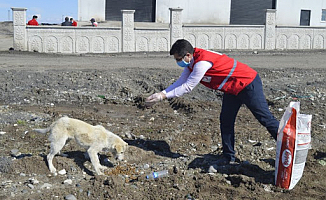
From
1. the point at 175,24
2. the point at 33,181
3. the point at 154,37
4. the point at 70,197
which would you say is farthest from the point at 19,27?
the point at 70,197

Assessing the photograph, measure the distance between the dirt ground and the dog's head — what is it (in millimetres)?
156

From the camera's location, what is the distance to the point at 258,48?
25.1 m

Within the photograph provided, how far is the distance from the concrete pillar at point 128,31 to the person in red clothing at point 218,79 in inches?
664

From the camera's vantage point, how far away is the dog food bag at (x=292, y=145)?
4973mm

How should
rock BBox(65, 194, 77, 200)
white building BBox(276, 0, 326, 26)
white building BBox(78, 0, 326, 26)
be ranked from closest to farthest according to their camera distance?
rock BBox(65, 194, 77, 200) < white building BBox(78, 0, 326, 26) < white building BBox(276, 0, 326, 26)

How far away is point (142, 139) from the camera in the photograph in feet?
23.5

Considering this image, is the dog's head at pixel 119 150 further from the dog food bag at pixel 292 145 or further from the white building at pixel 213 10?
the white building at pixel 213 10

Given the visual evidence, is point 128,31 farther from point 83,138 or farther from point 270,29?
point 83,138

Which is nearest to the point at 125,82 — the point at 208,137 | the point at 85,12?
the point at 208,137

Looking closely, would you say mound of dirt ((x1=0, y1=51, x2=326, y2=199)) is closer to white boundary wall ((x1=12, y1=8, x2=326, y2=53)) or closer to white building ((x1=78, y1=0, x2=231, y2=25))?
white boundary wall ((x1=12, y1=8, x2=326, y2=53))

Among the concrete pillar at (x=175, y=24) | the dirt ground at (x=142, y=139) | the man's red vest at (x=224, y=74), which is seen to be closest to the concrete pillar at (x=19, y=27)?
the concrete pillar at (x=175, y=24)

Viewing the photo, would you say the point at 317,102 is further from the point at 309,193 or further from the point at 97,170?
the point at 97,170

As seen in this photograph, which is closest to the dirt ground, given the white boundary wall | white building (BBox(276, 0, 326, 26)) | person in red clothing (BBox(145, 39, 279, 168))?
person in red clothing (BBox(145, 39, 279, 168))

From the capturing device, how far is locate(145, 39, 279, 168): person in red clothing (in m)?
5.25
